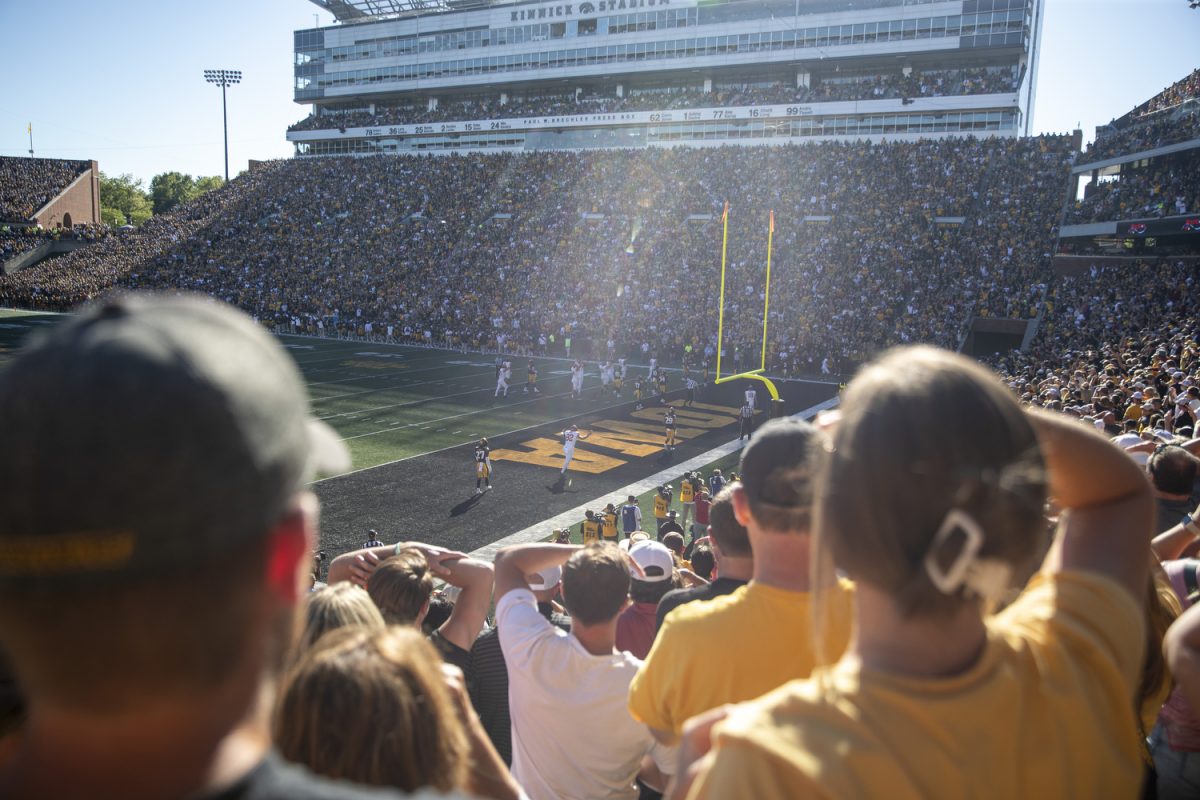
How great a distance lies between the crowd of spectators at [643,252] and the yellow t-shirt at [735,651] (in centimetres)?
2701

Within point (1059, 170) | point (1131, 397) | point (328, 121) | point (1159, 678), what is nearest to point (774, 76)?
point (1059, 170)

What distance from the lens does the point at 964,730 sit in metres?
1.25

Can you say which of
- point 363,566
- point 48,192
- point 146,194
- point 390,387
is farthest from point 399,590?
point 146,194

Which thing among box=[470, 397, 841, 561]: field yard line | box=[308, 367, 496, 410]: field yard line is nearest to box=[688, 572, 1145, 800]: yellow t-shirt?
box=[470, 397, 841, 561]: field yard line

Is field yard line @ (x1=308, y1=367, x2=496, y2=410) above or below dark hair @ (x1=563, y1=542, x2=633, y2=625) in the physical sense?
below

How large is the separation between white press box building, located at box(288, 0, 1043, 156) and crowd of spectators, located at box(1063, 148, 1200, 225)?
34.7 feet

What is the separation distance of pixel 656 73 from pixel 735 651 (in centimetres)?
5163

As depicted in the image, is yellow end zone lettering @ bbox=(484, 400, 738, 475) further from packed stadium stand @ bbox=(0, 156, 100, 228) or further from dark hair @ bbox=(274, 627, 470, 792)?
packed stadium stand @ bbox=(0, 156, 100, 228)

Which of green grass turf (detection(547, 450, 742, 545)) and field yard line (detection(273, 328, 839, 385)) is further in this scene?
field yard line (detection(273, 328, 839, 385))

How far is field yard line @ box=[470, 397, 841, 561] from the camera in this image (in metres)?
12.4

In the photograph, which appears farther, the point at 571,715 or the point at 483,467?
the point at 483,467

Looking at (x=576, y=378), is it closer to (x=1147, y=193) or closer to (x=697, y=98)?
(x=1147, y=193)

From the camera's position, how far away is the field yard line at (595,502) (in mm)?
12422

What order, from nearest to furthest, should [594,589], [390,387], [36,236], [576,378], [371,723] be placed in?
[371,723]
[594,589]
[576,378]
[390,387]
[36,236]
